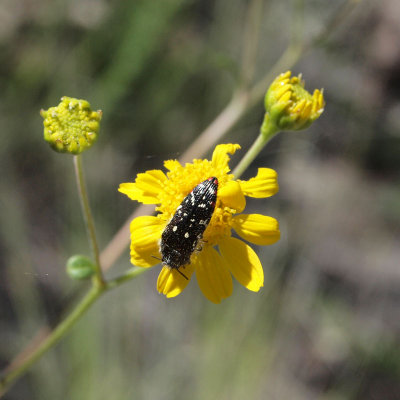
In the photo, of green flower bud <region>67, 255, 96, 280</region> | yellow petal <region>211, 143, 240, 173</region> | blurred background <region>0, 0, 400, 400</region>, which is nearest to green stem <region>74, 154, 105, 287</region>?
green flower bud <region>67, 255, 96, 280</region>

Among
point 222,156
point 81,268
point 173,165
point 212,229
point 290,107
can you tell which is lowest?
point 81,268

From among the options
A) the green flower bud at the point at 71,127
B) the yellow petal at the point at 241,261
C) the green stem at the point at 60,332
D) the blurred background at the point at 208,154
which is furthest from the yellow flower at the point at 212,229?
the blurred background at the point at 208,154

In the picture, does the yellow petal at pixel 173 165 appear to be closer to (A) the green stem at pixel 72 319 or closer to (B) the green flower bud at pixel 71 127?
(B) the green flower bud at pixel 71 127

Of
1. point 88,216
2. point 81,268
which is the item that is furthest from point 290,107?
point 81,268

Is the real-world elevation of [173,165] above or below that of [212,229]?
above

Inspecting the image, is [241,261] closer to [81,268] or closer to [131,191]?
[131,191]

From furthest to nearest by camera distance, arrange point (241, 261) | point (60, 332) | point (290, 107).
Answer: point (60, 332), point (290, 107), point (241, 261)

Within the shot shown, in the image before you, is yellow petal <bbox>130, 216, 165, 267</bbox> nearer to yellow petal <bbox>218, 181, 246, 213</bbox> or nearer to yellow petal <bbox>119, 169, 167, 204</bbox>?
yellow petal <bbox>119, 169, 167, 204</bbox>
